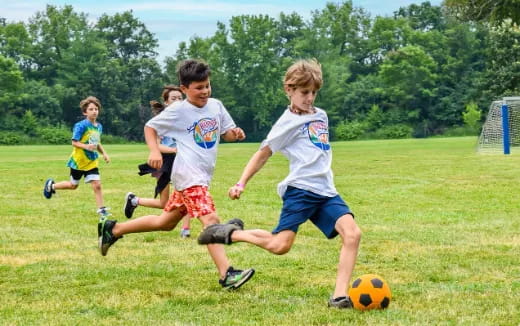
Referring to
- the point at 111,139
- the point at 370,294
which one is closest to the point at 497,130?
the point at 370,294

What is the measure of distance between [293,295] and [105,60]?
7522cm

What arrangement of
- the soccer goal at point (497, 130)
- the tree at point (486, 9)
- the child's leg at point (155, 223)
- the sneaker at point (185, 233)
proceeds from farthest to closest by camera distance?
the tree at point (486, 9) → the soccer goal at point (497, 130) → the sneaker at point (185, 233) → the child's leg at point (155, 223)

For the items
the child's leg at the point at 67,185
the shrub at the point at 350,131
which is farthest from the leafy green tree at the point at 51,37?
the child's leg at the point at 67,185

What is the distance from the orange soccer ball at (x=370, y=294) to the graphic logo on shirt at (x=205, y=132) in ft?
5.86

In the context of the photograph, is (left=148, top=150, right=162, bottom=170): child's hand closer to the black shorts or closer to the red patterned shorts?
the red patterned shorts

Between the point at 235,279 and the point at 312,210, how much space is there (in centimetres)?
87

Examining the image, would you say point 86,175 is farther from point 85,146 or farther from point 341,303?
point 341,303

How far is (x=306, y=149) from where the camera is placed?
221 inches

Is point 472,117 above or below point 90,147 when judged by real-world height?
below

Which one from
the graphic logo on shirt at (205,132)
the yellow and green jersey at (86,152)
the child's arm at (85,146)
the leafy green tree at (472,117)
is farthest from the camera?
the leafy green tree at (472,117)

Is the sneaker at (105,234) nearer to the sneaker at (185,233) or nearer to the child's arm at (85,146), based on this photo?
the sneaker at (185,233)

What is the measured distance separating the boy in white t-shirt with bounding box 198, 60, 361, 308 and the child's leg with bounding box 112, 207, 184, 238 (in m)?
0.97

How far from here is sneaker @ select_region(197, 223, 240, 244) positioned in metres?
5.92

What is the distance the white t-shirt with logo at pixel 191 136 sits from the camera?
6281 millimetres
